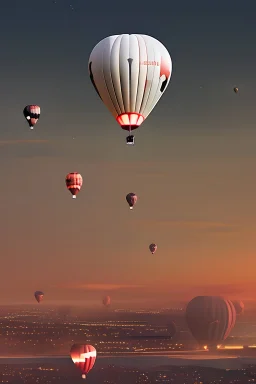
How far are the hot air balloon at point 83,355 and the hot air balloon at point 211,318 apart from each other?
1537 inches

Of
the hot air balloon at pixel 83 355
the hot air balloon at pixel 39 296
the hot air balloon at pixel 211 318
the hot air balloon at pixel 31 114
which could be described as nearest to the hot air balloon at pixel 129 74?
the hot air balloon at pixel 31 114

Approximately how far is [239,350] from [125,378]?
41629 mm

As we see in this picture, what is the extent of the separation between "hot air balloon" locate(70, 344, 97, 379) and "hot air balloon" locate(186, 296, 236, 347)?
39.0m

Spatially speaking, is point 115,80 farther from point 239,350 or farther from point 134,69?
point 239,350

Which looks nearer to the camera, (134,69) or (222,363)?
(134,69)

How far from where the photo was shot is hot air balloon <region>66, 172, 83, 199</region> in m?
49.6

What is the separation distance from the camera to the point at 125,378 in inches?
6240

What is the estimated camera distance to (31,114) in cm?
5075

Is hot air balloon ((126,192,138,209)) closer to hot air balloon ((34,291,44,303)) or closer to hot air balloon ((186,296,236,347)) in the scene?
hot air balloon ((34,291,44,303))

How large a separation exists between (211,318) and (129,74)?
267 ft

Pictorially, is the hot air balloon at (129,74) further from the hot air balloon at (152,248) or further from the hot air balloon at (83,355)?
the hot air balloon at (83,355)

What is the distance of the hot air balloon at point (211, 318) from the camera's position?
11231cm

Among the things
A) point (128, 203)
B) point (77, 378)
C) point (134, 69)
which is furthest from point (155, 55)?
point (77, 378)

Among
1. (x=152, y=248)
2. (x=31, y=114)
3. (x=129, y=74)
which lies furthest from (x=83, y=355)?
(x=129, y=74)
